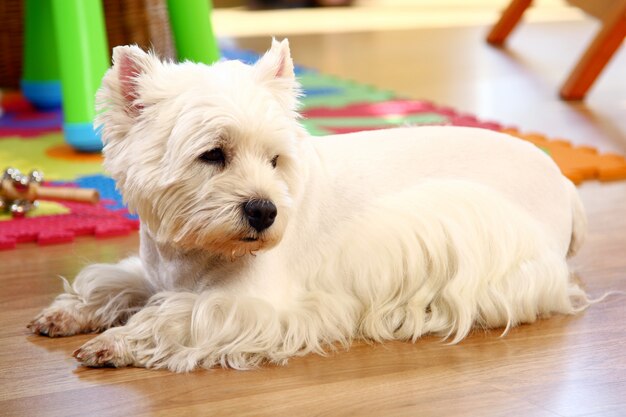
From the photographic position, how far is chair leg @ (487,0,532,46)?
5.05 m

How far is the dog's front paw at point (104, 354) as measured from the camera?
130 cm

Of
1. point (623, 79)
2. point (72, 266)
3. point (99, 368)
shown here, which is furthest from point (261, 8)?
point (99, 368)

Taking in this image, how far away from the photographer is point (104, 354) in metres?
1.30

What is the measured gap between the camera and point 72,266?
1.80 m

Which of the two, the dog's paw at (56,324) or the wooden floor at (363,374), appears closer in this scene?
the wooden floor at (363,374)

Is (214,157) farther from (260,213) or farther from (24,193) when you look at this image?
(24,193)

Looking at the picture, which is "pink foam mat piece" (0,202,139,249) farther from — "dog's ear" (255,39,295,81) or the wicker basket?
the wicker basket

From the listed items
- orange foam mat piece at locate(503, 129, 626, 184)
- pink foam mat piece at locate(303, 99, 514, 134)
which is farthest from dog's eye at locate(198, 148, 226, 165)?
pink foam mat piece at locate(303, 99, 514, 134)

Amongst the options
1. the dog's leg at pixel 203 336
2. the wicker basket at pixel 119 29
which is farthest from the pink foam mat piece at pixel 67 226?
the wicker basket at pixel 119 29

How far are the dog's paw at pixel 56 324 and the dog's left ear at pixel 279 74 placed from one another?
0.46 m

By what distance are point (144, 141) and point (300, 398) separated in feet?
1.29

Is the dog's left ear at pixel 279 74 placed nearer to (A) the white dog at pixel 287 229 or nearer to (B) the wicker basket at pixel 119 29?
(A) the white dog at pixel 287 229

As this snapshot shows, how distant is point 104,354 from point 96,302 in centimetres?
20

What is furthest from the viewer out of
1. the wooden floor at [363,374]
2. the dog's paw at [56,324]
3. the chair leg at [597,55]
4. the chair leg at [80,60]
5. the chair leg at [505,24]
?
the chair leg at [505,24]
